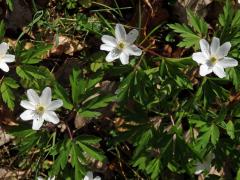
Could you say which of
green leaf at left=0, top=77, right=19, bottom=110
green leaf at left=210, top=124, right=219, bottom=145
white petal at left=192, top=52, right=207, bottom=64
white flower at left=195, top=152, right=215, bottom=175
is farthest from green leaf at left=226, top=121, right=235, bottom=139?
green leaf at left=0, top=77, right=19, bottom=110

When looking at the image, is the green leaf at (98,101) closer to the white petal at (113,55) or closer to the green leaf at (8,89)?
the white petal at (113,55)

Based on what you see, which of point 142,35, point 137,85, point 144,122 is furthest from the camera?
point 142,35

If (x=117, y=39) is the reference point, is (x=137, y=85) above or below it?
below

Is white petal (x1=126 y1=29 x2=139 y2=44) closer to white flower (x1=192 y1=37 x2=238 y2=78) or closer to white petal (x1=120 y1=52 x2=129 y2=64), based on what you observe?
white petal (x1=120 y1=52 x2=129 y2=64)

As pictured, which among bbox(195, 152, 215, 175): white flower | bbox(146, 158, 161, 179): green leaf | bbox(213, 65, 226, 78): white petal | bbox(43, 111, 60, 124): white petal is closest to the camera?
bbox(213, 65, 226, 78): white petal

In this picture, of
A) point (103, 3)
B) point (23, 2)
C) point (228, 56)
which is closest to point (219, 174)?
point (228, 56)

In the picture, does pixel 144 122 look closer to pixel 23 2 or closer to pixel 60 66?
pixel 60 66

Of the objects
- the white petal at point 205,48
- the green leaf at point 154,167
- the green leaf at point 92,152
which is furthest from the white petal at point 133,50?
the green leaf at point 154,167

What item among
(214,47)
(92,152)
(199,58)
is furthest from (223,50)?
(92,152)
